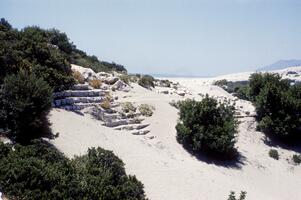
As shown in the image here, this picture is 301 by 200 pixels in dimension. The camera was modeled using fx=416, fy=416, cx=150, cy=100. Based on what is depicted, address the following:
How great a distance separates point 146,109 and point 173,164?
6850mm

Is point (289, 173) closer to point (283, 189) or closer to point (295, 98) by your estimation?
point (283, 189)

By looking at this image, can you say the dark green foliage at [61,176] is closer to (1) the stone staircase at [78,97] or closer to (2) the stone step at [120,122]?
(1) the stone staircase at [78,97]

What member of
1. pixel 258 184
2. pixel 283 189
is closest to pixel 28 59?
pixel 258 184

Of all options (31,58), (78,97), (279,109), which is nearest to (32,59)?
(31,58)

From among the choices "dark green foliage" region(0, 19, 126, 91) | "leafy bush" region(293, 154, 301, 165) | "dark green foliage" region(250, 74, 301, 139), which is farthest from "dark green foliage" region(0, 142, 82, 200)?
"dark green foliage" region(250, 74, 301, 139)

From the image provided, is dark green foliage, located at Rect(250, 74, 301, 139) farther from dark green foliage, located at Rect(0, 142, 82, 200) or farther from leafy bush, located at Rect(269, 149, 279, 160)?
dark green foliage, located at Rect(0, 142, 82, 200)

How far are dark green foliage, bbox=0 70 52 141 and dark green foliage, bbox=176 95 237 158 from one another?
9.68m

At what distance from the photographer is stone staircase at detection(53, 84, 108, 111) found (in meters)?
25.0

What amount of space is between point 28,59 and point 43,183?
513 inches

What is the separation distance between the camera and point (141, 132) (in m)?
26.3

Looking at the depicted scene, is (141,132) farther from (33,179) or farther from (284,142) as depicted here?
(33,179)

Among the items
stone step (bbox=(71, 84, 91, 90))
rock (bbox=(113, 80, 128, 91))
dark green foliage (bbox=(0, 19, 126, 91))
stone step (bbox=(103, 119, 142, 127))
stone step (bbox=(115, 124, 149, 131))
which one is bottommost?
stone step (bbox=(115, 124, 149, 131))

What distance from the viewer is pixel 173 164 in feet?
75.7

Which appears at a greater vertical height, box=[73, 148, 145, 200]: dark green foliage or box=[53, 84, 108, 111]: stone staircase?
box=[53, 84, 108, 111]: stone staircase
